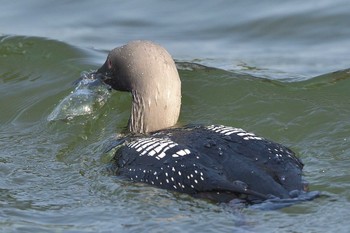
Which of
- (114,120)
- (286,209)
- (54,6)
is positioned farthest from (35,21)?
(286,209)

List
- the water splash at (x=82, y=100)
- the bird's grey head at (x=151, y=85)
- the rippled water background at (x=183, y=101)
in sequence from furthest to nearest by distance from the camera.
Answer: the water splash at (x=82, y=100) → the bird's grey head at (x=151, y=85) → the rippled water background at (x=183, y=101)

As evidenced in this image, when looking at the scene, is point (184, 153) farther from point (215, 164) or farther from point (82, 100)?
point (82, 100)

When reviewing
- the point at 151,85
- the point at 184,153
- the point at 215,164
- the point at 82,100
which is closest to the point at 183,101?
the point at 82,100

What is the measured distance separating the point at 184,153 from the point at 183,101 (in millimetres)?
2297

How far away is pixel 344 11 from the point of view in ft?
34.5

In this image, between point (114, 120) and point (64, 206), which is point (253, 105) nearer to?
point (114, 120)

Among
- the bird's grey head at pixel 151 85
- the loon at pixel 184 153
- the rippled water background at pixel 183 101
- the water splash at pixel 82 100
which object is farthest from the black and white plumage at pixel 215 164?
the water splash at pixel 82 100

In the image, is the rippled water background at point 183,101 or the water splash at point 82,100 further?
the water splash at point 82,100

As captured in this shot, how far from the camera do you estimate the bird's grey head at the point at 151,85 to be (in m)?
7.36

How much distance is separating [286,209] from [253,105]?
2.54 m

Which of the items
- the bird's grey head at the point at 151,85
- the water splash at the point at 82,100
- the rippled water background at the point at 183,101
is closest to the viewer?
the rippled water background at the point at 183,101

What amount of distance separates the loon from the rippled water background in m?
0.12

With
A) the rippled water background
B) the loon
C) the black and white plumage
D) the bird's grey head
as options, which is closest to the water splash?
the rippled water background

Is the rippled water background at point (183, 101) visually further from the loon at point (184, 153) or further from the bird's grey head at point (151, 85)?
the bird's grey head at point (151, 85)
